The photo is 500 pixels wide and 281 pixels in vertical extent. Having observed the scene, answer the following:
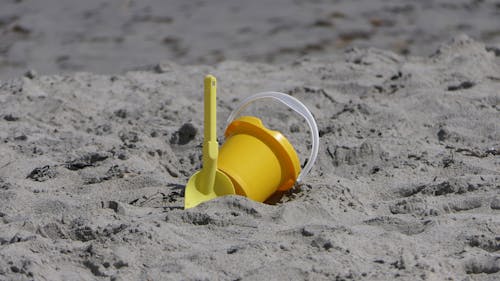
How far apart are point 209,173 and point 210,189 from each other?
0.06 meters

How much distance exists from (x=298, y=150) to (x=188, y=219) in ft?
2.68

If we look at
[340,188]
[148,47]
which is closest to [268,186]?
[340,188]

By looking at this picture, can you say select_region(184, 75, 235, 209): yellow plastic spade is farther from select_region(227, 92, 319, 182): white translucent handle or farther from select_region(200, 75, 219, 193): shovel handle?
select_region(227, 92, 319, 182): white translucent handle

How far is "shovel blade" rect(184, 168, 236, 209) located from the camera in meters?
2.53

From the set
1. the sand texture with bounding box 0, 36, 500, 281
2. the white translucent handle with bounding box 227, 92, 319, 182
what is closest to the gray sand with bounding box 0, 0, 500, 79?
the sand texture with bounding box 0, 36, 500, 281

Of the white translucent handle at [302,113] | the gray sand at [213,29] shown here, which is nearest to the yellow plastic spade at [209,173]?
the white translucent handle at [302,113]

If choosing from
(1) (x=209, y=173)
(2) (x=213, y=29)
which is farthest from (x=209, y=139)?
(2) (x=213, y=29)

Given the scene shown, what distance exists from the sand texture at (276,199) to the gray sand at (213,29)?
0.49 metres

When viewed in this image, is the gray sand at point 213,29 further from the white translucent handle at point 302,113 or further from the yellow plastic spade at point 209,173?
the yellow plastic spade at point 209,173

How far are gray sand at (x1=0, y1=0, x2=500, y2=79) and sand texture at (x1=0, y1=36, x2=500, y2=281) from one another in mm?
490

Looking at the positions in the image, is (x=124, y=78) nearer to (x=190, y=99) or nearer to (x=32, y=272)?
(x=190, y=99)

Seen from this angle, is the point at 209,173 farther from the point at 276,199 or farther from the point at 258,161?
the point at 276,199

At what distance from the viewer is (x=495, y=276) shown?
80.1 inches

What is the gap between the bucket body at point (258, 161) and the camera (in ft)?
8.45
